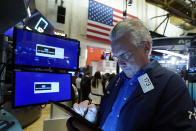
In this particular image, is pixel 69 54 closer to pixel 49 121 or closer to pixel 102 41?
pixel 49 121

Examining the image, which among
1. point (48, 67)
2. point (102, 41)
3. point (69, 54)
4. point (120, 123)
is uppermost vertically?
point (102, 41)

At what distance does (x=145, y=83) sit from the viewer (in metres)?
0.76

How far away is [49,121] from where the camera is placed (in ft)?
3.57

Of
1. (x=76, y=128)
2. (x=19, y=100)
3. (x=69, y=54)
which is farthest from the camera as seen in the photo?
(x=69, y=54)

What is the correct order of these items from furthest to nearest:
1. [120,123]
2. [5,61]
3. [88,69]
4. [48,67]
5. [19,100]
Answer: [88,69]
[48,67]
[5,61]
[19,100]
[120,123]

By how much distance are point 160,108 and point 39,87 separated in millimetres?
911

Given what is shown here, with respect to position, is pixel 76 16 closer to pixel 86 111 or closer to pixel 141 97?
pixel 86 111

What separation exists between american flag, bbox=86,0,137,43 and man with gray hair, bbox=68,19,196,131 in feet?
17.6

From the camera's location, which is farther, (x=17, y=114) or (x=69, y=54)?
(x=69, y=54)

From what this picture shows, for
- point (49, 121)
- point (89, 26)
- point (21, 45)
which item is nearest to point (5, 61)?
point (21, 45)

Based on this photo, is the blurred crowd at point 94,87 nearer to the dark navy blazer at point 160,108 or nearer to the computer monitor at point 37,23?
the computer monitor at point 37,23

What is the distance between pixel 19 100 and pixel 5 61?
0.36m

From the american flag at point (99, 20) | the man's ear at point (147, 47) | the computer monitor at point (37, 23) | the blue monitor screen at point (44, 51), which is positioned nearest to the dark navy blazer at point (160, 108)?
the man's ear at point (147, 47)

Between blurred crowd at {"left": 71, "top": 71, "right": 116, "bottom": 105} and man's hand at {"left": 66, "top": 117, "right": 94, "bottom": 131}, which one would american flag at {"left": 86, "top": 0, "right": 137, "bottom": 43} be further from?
man's hand at {"left": 66, "top": 117, "right": 94, "bottom": 131}
